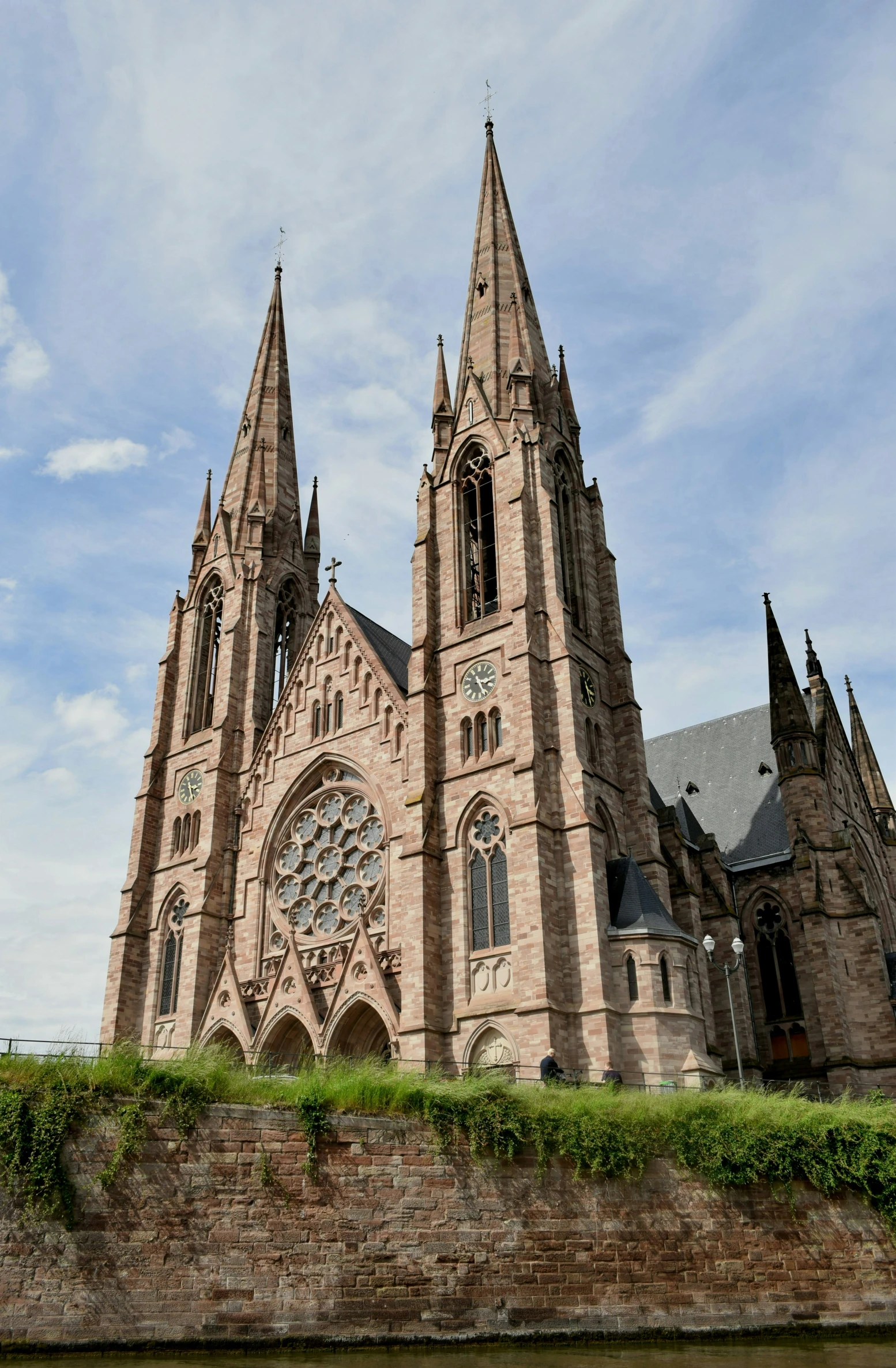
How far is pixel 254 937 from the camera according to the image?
32781 mm

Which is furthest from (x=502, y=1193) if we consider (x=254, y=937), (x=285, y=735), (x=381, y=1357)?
(x=285, y=735)

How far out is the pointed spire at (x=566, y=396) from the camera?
125 feet

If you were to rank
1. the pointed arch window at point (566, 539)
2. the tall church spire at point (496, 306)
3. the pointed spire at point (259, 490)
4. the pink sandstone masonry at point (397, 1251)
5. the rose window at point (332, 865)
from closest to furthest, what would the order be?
the pink sandstone masonry at point (397, 1251)
the rose window at point (332, 865)
the pointed arch window at point (566, 539)
the tall church spire at point (496, 306)
the pointed spire at point (259, 490)

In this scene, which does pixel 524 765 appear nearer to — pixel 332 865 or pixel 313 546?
pixel 332 865

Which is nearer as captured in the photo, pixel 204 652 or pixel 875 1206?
pixel 875 1206

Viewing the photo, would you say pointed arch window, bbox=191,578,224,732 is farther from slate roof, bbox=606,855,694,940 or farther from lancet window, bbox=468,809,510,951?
slate roof, bbox=606,855,694,940

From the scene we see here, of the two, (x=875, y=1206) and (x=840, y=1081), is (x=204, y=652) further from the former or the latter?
(x=875, y=1206)

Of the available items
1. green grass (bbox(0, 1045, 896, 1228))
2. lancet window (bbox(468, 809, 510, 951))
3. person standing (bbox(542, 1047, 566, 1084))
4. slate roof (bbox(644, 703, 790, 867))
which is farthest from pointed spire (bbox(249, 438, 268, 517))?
person standing (bbox(542, 1047, 566, 1084))

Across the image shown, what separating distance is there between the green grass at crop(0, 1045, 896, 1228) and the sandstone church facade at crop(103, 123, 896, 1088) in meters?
5.31

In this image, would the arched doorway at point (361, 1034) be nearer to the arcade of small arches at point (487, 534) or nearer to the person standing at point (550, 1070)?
the person standing at point (550, 1070)

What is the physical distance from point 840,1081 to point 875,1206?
1307 centimetres

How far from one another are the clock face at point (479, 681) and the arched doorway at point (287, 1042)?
32.8 ft

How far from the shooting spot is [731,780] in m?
43.4

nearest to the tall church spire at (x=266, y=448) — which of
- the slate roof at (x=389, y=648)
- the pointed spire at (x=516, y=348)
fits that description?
the slate roof at (x=389, y=648)
